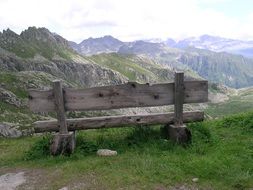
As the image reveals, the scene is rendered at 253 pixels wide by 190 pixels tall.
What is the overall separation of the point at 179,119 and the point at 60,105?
162 inches

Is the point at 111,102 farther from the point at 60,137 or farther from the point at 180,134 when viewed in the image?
the point at 180,134

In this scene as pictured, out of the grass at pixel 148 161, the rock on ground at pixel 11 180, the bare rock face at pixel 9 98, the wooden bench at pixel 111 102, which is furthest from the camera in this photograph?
the bare rock face at pixel 9 98

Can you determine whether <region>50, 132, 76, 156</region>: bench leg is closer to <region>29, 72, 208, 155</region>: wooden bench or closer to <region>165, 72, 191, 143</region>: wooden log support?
<region>29, 72, 208, 155</region>: wooden bench

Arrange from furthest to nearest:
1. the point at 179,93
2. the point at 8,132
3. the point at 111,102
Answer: the point at 8,132 → the point at 179,93 → the point at 111,102

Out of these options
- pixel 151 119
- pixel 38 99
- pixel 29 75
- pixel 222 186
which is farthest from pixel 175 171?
pixel 29 75

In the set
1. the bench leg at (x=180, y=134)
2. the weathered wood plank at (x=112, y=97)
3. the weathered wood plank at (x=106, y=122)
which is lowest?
the bench leg at (x=180, y=134)

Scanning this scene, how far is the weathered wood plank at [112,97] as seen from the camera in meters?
13.4

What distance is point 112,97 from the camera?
44.4ft

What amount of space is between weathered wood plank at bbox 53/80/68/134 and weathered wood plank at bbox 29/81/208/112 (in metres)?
0.19

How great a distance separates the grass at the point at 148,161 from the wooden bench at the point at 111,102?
579mm

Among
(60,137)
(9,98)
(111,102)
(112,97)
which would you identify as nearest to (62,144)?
(60,137)

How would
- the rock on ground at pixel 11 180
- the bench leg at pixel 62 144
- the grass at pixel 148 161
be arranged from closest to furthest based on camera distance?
the grass at pixel 148 161 < the rock on ground at pixel 11 180 < the bench leg at pixel 62 144

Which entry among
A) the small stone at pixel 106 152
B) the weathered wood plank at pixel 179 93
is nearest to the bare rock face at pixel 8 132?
the small stone at pixel 106 152

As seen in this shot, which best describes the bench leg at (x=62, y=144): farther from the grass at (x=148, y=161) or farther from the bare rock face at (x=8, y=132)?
the bare rock face at (x=8, y=132)
